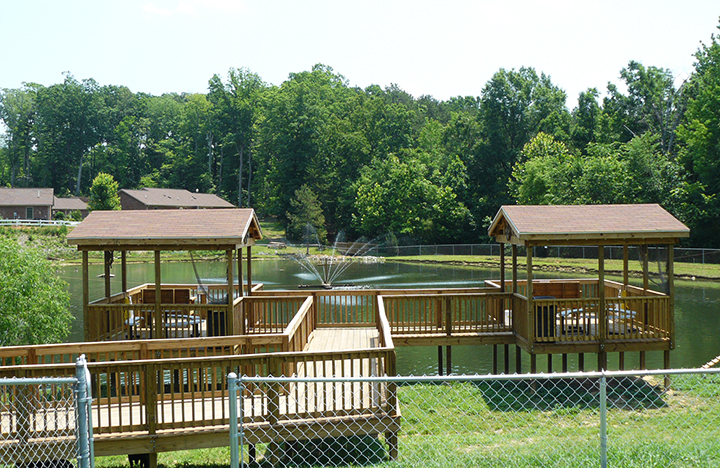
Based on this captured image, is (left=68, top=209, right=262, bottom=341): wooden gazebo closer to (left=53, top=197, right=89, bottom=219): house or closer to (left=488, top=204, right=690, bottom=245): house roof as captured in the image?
(left=488, top=204, right=690, bottom=245): house roof

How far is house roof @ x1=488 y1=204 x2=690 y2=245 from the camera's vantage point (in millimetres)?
12767

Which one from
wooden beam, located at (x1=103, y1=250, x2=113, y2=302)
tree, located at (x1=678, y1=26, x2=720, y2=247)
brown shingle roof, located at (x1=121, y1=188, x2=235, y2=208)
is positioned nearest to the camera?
wooden beam, located at (x1=103, y1=250, x2=113, y2=302)

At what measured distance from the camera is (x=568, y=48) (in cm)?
3231

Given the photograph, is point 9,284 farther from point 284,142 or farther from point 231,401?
point 284,142

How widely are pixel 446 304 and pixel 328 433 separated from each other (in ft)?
22.6

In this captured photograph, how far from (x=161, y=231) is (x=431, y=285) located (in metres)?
24.2

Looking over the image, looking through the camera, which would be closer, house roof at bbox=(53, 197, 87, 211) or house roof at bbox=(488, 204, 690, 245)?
house roof at bbox=(488, 204, 690, 245)

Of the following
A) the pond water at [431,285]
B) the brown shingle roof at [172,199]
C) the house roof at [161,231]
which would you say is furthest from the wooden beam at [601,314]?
the brown shingle roof at [172,199]

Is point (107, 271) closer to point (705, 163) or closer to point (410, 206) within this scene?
point (705, 163)

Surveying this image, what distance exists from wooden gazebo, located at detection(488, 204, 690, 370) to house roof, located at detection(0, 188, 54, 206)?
71170mm

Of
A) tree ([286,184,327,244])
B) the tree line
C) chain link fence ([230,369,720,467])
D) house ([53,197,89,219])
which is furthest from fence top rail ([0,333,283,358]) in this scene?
house ([53,197,89,219])

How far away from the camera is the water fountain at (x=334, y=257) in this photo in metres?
46.5

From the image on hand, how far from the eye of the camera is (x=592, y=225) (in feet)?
42.8

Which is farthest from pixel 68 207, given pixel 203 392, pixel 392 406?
pixel 392 406
